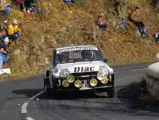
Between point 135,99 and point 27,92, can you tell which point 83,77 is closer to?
point 135,99

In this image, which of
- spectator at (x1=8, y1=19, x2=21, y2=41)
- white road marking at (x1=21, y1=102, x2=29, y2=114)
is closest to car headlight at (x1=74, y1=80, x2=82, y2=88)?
white road marking at (x1=21, y1=102, x2=29, y2=114)

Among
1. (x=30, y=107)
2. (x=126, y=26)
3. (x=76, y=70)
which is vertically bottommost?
→ (x=30, y=107)

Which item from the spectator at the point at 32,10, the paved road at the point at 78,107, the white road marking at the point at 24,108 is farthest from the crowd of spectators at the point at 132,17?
the white road marking at the point at 24,108

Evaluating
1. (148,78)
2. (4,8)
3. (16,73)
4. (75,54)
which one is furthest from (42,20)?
(148,78)

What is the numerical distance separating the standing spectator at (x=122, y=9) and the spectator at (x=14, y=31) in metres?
12.6

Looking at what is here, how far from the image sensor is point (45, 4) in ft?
116

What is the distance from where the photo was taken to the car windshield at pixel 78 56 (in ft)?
50.4

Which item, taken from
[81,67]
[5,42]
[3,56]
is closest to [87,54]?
[81,67]

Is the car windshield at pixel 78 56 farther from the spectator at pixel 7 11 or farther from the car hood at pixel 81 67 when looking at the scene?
the spectator at pixel 7 11

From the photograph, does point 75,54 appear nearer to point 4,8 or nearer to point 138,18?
point 4,8

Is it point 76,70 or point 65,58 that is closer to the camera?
point 76,70

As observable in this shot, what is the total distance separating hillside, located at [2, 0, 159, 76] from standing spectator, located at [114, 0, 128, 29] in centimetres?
48

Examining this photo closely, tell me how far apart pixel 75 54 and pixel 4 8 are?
17.4 m

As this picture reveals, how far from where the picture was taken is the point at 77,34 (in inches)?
1373
